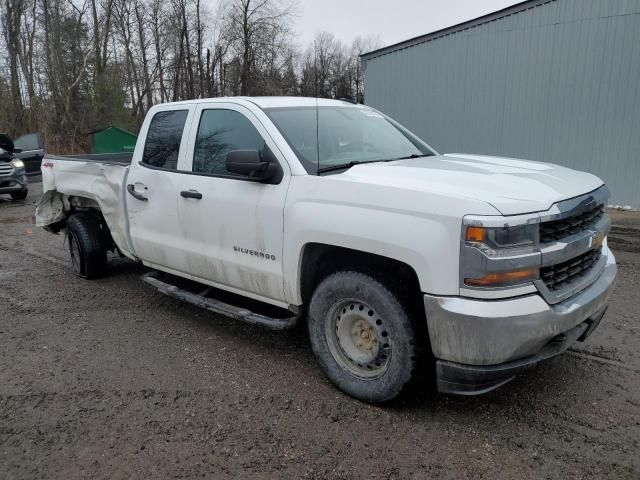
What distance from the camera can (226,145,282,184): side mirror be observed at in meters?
3.56

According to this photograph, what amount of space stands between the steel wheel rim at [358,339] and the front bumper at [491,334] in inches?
16.5

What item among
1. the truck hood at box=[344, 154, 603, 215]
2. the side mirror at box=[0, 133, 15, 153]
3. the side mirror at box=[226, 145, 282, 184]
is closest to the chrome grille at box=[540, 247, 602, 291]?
the truck hood at box=[344, 154, 603, 215]

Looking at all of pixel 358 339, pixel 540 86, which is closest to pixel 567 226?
pixel 358 339

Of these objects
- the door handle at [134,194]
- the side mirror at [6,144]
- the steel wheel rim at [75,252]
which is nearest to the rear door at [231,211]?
the door handle at [134,194]

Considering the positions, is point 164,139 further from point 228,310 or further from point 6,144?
point 6,144

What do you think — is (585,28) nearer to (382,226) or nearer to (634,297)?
(634,297)

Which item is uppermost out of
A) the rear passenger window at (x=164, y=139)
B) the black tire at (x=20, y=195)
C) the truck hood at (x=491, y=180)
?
the rear passenger window at (x=164, y=139)

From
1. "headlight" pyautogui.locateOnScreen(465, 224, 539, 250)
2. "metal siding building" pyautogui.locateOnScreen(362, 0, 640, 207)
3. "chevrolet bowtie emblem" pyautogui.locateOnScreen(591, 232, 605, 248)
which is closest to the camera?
"headlight" pyautogui.locateOnScreen(465, 224, 539, 250)

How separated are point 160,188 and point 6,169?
1072cm

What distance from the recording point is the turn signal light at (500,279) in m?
2.74

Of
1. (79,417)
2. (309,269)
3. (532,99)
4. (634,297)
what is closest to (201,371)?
(79,417)

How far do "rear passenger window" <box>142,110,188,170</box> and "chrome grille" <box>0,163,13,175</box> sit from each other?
33.5ft

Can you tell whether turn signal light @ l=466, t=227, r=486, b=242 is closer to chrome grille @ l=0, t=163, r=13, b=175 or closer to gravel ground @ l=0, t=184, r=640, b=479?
gravel ground @ l=0, t=184, r=640, b=479

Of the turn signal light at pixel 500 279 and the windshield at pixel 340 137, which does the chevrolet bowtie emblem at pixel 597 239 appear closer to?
the turn signal light at pixel 500 279
